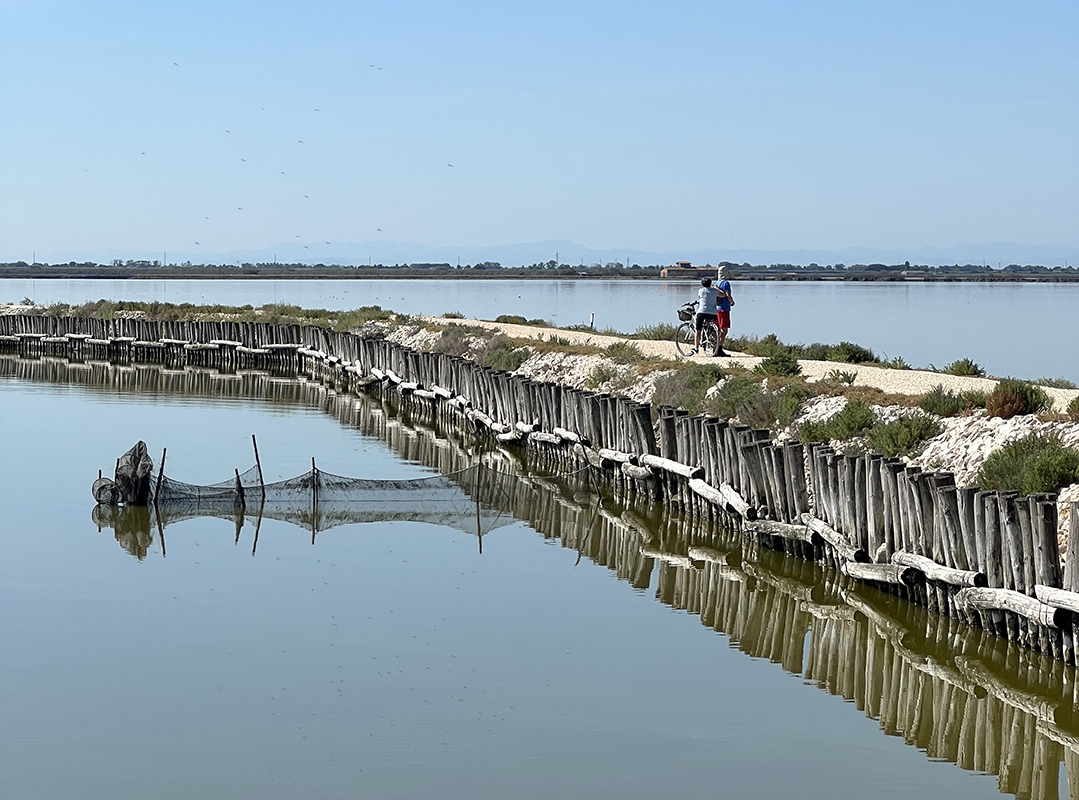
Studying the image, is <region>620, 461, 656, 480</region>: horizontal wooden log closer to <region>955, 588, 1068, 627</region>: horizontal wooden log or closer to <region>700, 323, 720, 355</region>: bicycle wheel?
<region>955, 588, 1068, 627</region>: horizontal wooden log

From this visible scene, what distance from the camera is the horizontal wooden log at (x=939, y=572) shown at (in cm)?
1255

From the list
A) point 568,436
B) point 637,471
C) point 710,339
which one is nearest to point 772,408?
point 637,471

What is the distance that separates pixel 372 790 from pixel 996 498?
6610 mm

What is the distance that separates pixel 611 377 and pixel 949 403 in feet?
35.7

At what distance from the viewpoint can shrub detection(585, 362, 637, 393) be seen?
27.3 meters

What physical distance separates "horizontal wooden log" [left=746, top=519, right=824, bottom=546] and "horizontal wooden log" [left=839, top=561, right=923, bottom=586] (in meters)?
0.93

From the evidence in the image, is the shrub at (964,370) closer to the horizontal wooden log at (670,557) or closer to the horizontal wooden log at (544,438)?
the horizontal wooden log at (544,438)

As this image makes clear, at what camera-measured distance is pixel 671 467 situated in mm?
19391

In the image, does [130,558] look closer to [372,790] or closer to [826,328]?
[372,790]

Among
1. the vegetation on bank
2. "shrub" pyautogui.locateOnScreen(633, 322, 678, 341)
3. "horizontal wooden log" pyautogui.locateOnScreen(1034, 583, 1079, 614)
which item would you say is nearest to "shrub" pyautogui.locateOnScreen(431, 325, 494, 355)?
the vegetation on bank

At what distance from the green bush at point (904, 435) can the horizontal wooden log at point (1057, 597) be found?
19.1 ft

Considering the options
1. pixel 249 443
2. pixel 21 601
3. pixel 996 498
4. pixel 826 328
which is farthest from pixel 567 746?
pixel 826 328

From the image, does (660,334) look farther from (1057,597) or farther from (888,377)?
(1057,597)

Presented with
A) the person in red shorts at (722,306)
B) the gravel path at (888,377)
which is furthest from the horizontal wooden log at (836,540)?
the person in red shorts at (722,306)
